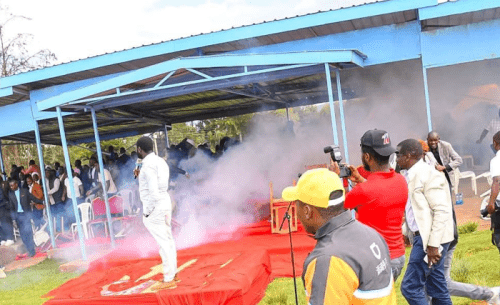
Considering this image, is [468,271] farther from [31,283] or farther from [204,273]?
[31,283]

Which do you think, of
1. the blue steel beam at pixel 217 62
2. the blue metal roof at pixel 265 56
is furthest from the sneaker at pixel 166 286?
the blue steel beam at pixel 217 62

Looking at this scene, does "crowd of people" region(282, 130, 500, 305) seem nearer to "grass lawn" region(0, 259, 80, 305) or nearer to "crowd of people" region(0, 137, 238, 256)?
"grass lawn" region(0, 259, 80, 305)

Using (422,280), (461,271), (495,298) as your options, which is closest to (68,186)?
(461,271)

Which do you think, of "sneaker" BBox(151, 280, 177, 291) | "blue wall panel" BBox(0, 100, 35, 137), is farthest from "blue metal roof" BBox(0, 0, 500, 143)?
"sneaker" BBox(151, 280, 177, 291)

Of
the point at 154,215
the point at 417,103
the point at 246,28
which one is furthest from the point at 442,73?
the point at 154,215

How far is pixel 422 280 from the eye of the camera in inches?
151

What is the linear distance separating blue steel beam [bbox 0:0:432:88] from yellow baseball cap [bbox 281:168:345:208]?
792cm

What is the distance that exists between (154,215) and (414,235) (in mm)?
3522

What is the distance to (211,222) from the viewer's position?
10383 millimetres

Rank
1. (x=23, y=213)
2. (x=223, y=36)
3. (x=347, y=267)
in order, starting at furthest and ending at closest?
(x=23, y=213) → (x=223, y=36) → (x=347, y=267)

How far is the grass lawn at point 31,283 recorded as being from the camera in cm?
766

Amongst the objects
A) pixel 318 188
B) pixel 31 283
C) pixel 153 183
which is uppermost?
pixel 318 188

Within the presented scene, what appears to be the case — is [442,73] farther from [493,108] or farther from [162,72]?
[162,72]

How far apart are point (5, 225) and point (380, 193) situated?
1031cm
